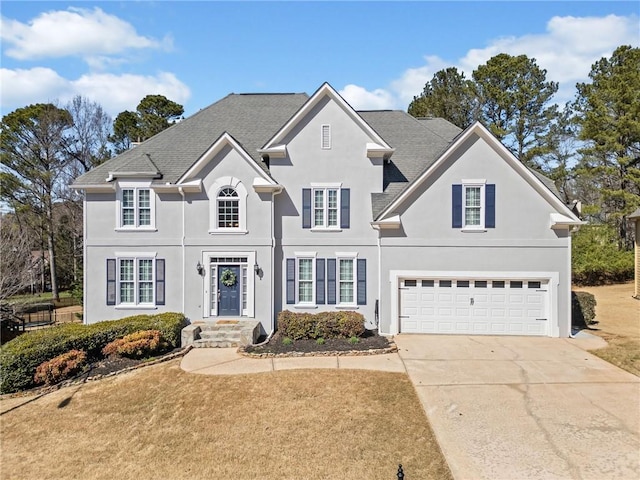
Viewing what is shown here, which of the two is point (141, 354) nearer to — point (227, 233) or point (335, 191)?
point (227, 233)

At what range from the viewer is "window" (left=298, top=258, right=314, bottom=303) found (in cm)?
A: 1568

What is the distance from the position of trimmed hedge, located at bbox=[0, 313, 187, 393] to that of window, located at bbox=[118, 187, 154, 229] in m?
3.96

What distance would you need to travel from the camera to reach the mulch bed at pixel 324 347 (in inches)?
494

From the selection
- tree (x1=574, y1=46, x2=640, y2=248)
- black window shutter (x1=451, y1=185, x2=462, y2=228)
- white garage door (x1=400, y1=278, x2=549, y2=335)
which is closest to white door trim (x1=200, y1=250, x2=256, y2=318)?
white garage door (x1=400, y1=278, x2=549, y2=335)

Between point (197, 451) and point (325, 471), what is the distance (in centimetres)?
261

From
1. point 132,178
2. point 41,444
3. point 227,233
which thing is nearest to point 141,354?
point 41,444

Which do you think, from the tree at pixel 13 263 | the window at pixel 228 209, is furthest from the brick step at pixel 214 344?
the tree at pixel 13 263

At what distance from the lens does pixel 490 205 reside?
14.7 metres

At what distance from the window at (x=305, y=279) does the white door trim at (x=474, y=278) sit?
3.24m

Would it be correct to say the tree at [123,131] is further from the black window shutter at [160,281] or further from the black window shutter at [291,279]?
the black window shutter at [291,279]

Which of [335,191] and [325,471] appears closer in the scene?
[325,471]

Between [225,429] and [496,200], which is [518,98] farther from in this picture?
[225,429]

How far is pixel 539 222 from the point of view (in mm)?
14562

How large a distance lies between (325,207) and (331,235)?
1.18 metres
